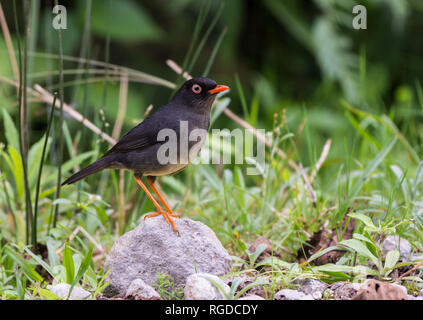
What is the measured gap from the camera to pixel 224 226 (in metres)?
3.24

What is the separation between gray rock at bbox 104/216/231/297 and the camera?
96.7 inches

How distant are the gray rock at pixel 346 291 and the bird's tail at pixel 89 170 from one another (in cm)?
129

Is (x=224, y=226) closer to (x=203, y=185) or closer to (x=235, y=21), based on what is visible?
(x=203, y=185)

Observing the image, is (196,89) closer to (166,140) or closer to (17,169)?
(166,140)

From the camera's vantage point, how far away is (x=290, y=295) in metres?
2.14

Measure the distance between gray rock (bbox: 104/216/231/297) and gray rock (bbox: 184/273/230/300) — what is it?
0.94ft

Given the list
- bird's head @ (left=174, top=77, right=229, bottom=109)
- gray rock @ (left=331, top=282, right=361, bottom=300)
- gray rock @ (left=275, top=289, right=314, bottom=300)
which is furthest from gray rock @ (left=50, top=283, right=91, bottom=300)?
bird's head @ (left=174, top=77, right=229, bottom=109)

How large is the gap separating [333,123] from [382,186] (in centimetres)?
206

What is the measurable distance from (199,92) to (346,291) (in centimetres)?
129

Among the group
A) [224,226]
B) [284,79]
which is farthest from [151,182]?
[284,79]

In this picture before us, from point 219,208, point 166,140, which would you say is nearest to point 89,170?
point 166,140

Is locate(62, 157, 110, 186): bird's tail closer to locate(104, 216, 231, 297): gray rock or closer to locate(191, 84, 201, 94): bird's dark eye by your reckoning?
locate(104, 216, 231, 297): gray rock
